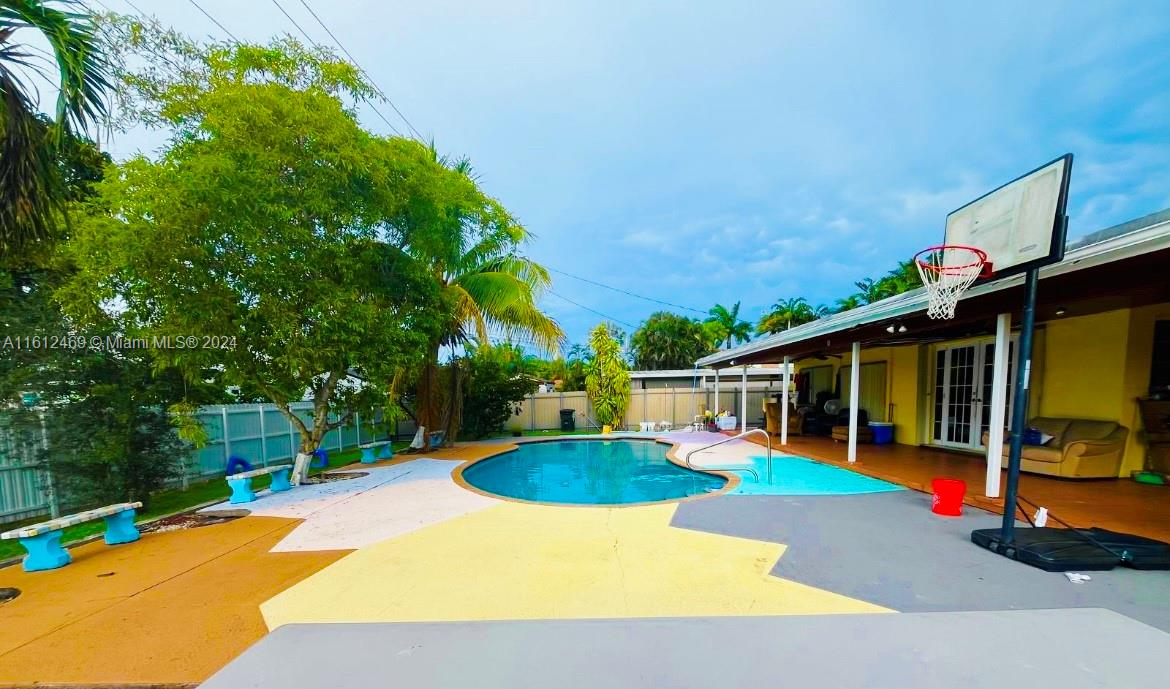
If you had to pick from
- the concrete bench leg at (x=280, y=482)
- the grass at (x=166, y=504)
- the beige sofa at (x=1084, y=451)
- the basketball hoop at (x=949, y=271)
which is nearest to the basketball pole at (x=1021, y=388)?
the basketball hoop at (x=949, y=271)

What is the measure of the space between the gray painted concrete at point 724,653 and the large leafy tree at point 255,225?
517cm

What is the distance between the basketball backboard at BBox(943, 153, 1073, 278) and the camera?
356 cm

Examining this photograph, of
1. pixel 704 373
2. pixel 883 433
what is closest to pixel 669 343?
pixel 704 373

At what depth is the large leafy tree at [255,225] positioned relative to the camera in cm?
554

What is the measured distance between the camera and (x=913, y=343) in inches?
364

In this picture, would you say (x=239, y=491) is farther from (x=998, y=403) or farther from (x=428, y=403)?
(x=998, y=403)

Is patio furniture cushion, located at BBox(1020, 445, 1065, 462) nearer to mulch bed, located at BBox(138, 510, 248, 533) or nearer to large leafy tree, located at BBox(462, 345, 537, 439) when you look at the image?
mulch bed, located at BBox(138, 510, 248, 533)

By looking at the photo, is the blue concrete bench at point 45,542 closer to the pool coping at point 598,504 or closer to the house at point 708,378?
the pool coping at point 598,504

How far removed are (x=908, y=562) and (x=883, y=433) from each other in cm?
785

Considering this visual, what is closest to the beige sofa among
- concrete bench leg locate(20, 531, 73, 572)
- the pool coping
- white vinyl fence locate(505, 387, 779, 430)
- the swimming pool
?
the pool coping

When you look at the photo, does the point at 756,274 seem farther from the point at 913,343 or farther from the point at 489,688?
the point at 489,688

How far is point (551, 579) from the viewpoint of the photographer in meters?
3.49

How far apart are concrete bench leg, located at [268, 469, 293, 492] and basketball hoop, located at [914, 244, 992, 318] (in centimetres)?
969

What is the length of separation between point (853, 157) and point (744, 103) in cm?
746
